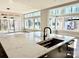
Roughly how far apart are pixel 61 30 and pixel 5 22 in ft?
20.2

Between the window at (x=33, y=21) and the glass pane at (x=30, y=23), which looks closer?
the window at (x=33, y=21)

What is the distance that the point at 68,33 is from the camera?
686cm

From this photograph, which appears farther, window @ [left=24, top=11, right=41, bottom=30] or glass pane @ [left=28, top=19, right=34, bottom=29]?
glass pane @ [left=28, top=19, right=34, bottom=29]

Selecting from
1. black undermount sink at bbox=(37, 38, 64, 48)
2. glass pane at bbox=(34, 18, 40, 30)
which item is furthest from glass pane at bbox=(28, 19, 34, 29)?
black undermount sink at bbox=(37, 38, 64, 48)

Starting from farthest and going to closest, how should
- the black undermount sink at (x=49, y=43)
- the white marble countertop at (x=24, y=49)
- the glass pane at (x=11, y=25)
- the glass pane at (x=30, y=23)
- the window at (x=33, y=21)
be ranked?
the glass pane at (x=11, y=25), the glass pane at (x=30, y=23), the window at (x=33, y=21), the black undermount sink at (x=49, y=43), the white marble countertop at (x=24, y=49)

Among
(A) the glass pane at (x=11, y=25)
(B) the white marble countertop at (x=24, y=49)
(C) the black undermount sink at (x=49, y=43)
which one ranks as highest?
(A) the glass pane at (x=11, y=25)

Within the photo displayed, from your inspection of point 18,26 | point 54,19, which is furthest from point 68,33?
point 18,26

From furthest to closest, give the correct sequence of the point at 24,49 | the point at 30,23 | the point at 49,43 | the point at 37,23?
1. the point at 30,23
2. the point at 37,23
3. the point at 49,43
4. the point at 24,49

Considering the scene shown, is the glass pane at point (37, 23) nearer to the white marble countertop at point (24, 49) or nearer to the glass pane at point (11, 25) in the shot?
the glass pane at point (11, 25)

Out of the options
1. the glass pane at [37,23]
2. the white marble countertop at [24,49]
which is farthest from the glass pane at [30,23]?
the white marble countertop at [24,49]

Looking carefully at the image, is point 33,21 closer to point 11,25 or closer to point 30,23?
point 30,23

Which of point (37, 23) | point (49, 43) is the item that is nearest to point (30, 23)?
point (37, 23)

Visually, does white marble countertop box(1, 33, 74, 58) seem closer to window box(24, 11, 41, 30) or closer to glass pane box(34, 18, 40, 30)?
window box(24, 11, 41, 30)

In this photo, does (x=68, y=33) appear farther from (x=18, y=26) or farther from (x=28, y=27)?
(x=18, y=26)
